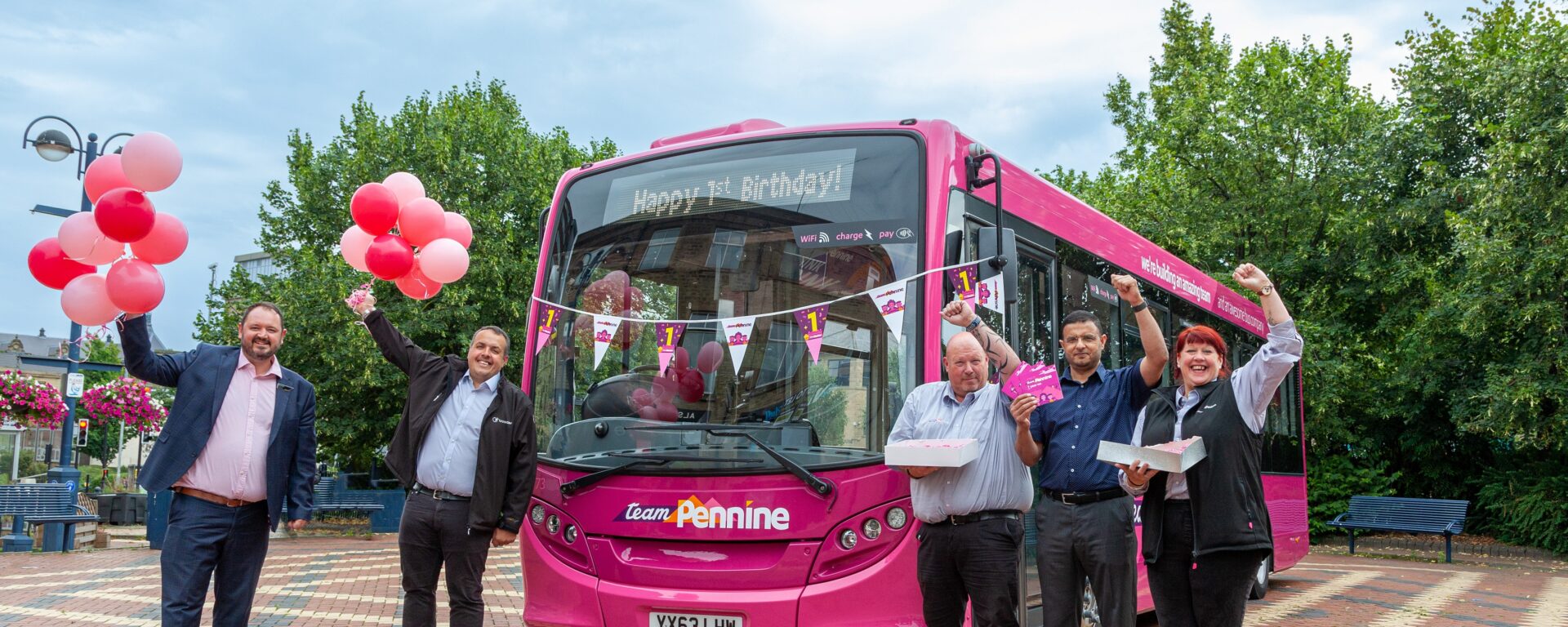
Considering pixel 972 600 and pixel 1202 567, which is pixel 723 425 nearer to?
pixel 972 600

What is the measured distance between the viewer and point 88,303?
4.96 meters

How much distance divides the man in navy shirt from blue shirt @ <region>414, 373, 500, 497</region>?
8.49 ft

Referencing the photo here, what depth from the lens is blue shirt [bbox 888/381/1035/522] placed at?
4.71 meters

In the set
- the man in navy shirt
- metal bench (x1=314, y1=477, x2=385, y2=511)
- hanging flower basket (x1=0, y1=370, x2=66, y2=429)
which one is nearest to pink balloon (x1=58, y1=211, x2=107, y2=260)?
the man in navy shirt

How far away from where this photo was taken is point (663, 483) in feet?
17.5

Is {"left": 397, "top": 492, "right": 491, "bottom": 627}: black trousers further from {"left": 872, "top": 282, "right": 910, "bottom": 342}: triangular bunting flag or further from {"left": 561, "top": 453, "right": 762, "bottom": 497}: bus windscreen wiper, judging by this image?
{"left": 872, "top": 282, "right": 910, "bottom": 342}: triangular bunting flag

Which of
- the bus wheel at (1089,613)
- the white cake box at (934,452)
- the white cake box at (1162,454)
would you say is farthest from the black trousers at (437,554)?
the bus wheel at (1089,613)

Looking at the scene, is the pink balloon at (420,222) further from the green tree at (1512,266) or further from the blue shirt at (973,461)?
the green tree at (1512,266)

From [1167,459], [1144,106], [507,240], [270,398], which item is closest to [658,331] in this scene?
[270,398]

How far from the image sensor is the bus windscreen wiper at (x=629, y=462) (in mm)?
5281

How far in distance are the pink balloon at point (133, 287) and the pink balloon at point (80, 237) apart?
0.75 feet

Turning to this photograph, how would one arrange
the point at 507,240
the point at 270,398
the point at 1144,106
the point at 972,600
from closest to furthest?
the point at 972,600, the point at 270,398, the point at 507,240, the point at 1144,106

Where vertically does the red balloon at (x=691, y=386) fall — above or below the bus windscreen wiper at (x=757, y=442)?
above

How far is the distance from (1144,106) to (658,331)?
84.9ft
